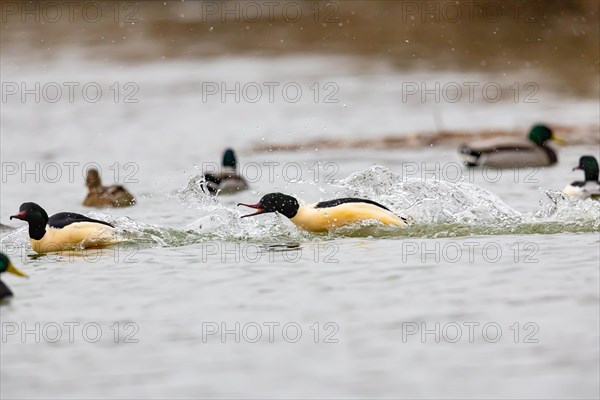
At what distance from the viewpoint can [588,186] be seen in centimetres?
1600

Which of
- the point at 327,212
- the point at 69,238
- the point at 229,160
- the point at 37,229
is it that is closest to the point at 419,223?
the point at 327,212

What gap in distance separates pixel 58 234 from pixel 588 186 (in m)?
6.39

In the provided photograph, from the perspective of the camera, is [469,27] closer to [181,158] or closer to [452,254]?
[181,158]

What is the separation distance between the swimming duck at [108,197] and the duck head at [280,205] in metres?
3.84

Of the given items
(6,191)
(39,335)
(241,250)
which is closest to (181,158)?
(6,191)

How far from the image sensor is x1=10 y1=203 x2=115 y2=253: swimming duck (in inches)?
499

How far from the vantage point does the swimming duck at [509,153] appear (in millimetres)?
20328

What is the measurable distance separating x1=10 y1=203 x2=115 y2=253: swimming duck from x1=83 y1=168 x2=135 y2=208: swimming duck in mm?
3915

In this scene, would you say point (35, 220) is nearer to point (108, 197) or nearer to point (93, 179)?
point (108, 197)

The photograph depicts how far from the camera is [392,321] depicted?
359 inches

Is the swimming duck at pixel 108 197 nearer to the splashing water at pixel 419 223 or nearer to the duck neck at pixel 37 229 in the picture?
the splashing water at pixel 419 223

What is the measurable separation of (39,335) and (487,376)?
3061 millimetres

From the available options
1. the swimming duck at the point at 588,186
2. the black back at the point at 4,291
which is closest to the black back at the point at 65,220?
the black back at the point at 4,291

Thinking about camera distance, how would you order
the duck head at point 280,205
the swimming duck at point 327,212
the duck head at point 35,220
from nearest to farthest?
the duck head at point 35,220
the swimming duck at point 327,212
the duck head at point 280,205
